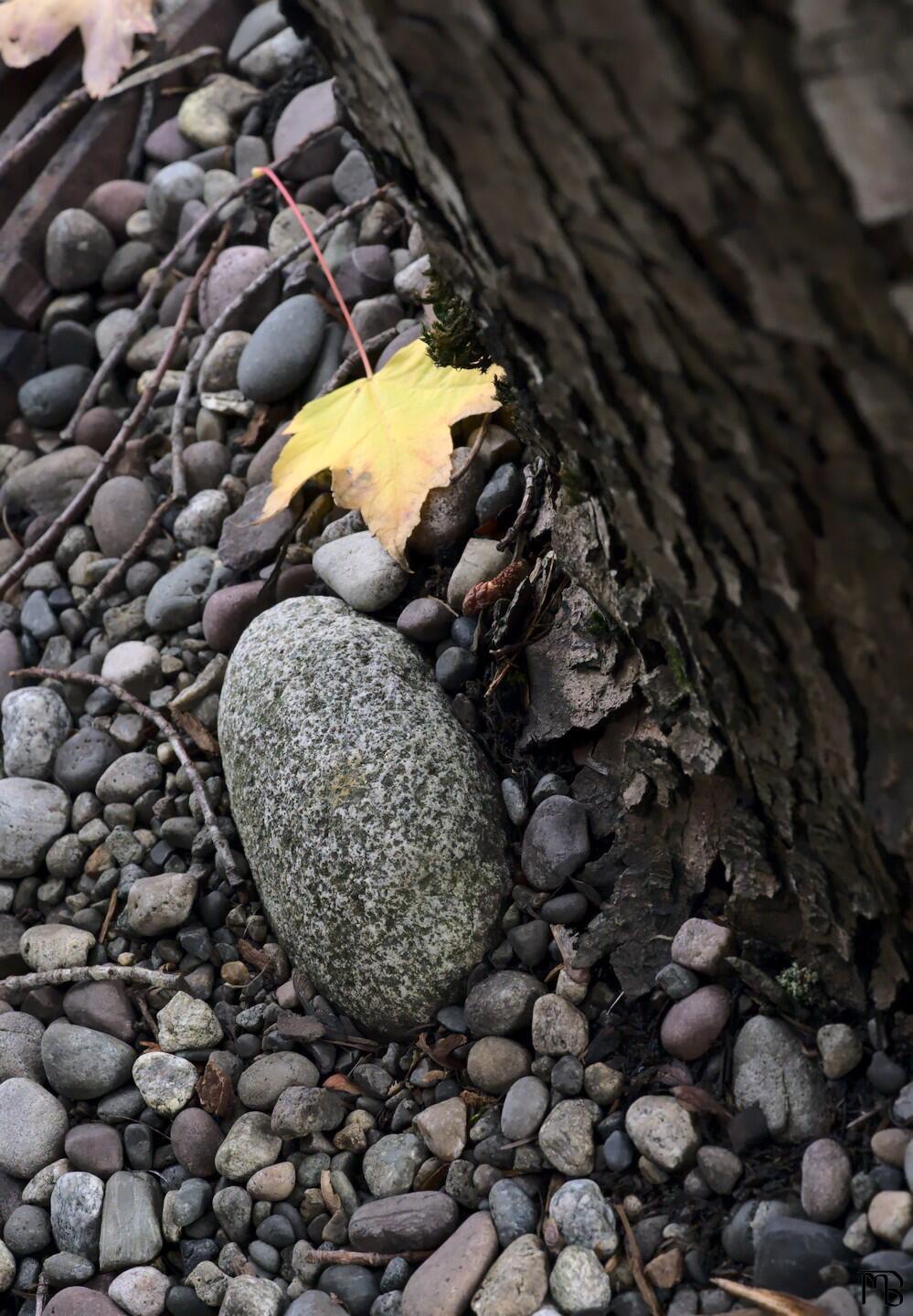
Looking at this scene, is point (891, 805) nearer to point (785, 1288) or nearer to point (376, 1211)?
point (785, 1288)

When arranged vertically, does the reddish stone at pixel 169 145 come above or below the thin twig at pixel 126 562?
above

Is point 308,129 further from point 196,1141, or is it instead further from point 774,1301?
point 774,1301

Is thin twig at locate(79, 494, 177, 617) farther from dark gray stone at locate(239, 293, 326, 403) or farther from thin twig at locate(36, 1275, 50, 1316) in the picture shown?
thin twig at locate(36, 1275, 50, 1316)

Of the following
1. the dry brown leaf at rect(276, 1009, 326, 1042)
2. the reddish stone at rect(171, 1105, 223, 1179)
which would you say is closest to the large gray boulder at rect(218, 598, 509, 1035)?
the dry brown leaf at rect(276, 1009, 326, 1042)

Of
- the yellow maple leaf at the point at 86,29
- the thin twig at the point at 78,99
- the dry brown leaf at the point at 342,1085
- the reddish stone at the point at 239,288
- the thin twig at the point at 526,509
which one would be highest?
the yellow maple leaf at the point at 86,29

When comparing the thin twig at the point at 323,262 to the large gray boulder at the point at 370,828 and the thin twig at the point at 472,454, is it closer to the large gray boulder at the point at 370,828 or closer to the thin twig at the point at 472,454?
the thin twig at the point at 472,454

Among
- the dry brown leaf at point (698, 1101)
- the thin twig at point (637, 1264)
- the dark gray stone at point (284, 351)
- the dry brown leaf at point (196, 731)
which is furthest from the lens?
the dark gray stone at point (284, 351)

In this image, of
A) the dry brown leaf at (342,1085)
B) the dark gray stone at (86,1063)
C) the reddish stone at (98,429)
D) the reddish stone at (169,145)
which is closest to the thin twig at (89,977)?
the dark gray stone at (86,1063)

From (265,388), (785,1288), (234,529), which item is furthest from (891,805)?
(265,388)
